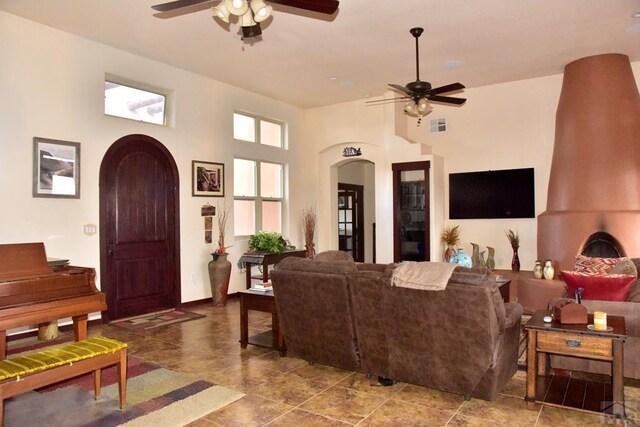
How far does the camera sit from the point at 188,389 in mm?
3381

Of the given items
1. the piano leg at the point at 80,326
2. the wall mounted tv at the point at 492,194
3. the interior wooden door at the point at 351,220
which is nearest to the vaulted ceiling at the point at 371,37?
the wall mounted tv at the point at 492,194

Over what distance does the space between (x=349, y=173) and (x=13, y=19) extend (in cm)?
718

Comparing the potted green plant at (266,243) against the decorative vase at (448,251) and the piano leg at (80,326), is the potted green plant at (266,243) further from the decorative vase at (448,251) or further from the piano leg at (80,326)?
the piano leg at (80,326)

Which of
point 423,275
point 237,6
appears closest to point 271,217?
point 237,6

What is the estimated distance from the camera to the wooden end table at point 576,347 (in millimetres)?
2691

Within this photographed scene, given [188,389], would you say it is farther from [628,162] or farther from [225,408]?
[628,162]

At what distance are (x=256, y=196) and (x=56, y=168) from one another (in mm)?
3384

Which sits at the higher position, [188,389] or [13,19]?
[13,19]

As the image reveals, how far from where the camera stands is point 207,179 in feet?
22.4

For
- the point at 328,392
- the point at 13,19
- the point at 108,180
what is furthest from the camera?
the point at 108,180

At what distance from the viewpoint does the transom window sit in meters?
7.58

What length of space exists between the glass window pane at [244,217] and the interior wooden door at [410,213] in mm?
2575

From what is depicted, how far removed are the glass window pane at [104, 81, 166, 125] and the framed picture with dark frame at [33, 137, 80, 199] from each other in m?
0.79

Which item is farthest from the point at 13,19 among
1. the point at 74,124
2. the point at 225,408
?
the point at 225,408
